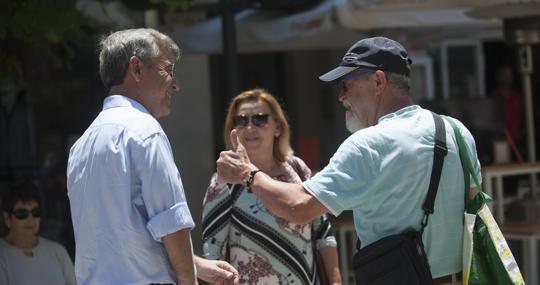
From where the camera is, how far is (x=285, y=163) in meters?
4.61

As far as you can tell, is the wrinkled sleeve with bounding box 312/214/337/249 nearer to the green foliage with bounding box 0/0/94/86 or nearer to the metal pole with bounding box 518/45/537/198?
the green foliage with bounding box 0/0/94/86

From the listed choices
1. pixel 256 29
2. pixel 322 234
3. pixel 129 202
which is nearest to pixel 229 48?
pixel 256 29

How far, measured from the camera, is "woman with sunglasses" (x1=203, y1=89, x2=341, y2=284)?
4.27m

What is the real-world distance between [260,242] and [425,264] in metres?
1.36

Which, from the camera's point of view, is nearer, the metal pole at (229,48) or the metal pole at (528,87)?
the metal pole at (229,48)

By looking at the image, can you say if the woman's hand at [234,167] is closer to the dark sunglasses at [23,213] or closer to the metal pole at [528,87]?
the dark sunglasses at [23,213]

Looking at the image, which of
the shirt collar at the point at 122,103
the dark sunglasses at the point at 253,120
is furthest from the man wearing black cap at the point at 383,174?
the dark sunglasses at the point at 253,120

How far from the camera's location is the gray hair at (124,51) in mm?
3203

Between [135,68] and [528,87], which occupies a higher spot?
[135,68]

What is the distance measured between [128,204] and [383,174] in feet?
2.68

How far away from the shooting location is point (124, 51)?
10.5ft

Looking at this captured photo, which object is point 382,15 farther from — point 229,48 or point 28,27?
point 28,27

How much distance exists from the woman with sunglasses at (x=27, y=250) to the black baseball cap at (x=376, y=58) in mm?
2715

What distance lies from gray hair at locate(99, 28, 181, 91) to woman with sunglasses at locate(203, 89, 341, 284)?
1233 millimetres
